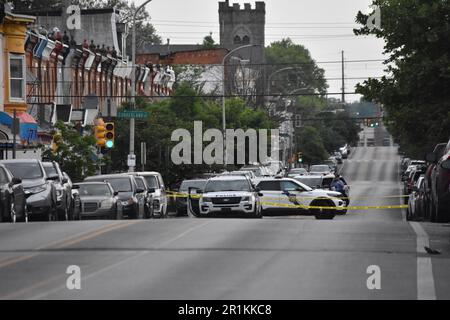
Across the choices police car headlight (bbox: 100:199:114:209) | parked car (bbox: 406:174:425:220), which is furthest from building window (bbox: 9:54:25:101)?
parked car (bbox: 406:174:425:220)

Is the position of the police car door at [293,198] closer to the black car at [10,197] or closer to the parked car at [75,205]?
the parked car at [75,205]

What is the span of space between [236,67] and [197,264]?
278 feet

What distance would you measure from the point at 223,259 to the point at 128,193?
62.0 ft

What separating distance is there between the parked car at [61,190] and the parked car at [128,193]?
13.3ft

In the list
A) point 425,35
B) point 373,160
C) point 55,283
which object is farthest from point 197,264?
point 373,160

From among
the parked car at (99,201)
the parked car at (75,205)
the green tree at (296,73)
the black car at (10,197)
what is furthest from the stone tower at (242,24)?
the black car at (10,197)

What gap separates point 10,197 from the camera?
26141 mm

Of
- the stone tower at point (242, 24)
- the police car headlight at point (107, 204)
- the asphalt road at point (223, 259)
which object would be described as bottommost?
the police car headlight at point (107, 204)

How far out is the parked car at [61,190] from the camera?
2973 centimetres

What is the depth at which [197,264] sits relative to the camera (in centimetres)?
1667

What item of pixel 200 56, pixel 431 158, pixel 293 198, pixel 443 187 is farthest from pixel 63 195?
pixel 200 56

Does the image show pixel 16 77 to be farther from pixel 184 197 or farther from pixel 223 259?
pixel 223 259

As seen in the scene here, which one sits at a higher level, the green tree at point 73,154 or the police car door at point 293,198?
the green tree at point 73,154
